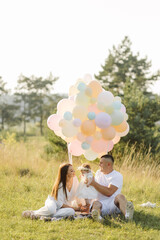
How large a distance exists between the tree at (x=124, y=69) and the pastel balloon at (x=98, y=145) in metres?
27.0

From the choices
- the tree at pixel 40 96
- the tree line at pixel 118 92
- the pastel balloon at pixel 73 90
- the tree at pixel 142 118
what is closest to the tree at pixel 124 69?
the tree line at pixel 118 92

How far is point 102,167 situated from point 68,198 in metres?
→ 0.71

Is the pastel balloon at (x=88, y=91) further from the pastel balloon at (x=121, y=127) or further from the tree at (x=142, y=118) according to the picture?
the tree at (x=142, y=118)

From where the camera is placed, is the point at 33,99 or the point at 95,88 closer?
the point at 95,88

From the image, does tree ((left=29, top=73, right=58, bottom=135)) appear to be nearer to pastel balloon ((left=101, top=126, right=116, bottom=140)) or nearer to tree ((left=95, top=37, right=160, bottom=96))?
tree ((left=95, top=37, right=160, bottom=96))

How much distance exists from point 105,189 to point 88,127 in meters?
1.02

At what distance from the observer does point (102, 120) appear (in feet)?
15.7

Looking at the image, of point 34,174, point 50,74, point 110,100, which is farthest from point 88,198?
point 50,74

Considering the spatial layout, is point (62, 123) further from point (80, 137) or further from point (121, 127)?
point (121, 127)

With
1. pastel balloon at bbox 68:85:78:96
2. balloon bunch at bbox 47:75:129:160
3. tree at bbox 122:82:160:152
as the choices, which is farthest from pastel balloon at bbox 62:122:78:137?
tree at bbox 122:82:160:152

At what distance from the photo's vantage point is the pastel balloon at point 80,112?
486cm

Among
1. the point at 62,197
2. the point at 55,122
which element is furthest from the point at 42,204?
the point at 55,122

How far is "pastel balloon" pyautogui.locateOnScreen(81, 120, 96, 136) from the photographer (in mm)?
4844

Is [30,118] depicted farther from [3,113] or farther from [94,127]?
[94,127]
